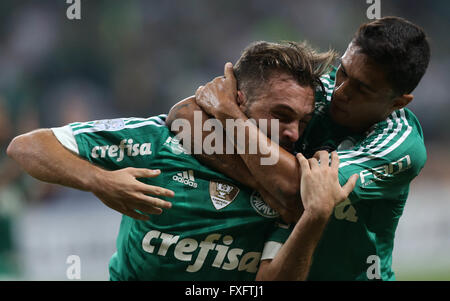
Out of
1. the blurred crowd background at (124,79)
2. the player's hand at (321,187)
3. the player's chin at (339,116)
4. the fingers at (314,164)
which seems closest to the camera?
the player's hand at (321,187)

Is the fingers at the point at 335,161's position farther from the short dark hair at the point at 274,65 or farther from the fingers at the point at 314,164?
the short dark hair at the point at 274,65

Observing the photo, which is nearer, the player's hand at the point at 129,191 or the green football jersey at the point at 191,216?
the player's hand at the point at 129,191

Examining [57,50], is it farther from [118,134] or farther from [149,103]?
[118,134]

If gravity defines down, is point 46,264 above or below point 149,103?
below

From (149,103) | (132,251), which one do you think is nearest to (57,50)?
(149,103)

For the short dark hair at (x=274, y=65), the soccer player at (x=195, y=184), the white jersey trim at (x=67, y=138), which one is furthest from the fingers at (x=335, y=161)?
the white jersey trim at (x=67, y=138)

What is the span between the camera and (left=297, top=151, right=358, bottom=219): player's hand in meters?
2.31

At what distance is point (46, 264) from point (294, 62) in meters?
4.67

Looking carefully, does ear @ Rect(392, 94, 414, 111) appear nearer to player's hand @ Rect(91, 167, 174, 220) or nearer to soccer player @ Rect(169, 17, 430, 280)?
soccer player @ Rect(169, 17, 430, 280)

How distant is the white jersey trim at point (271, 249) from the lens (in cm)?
259

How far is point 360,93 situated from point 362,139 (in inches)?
10.2

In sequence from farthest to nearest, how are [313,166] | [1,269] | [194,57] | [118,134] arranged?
[194,57] < [1,269] < [118,134] < [313,166]

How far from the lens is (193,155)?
2.73 meters

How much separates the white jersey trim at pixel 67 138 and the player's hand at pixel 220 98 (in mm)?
586
